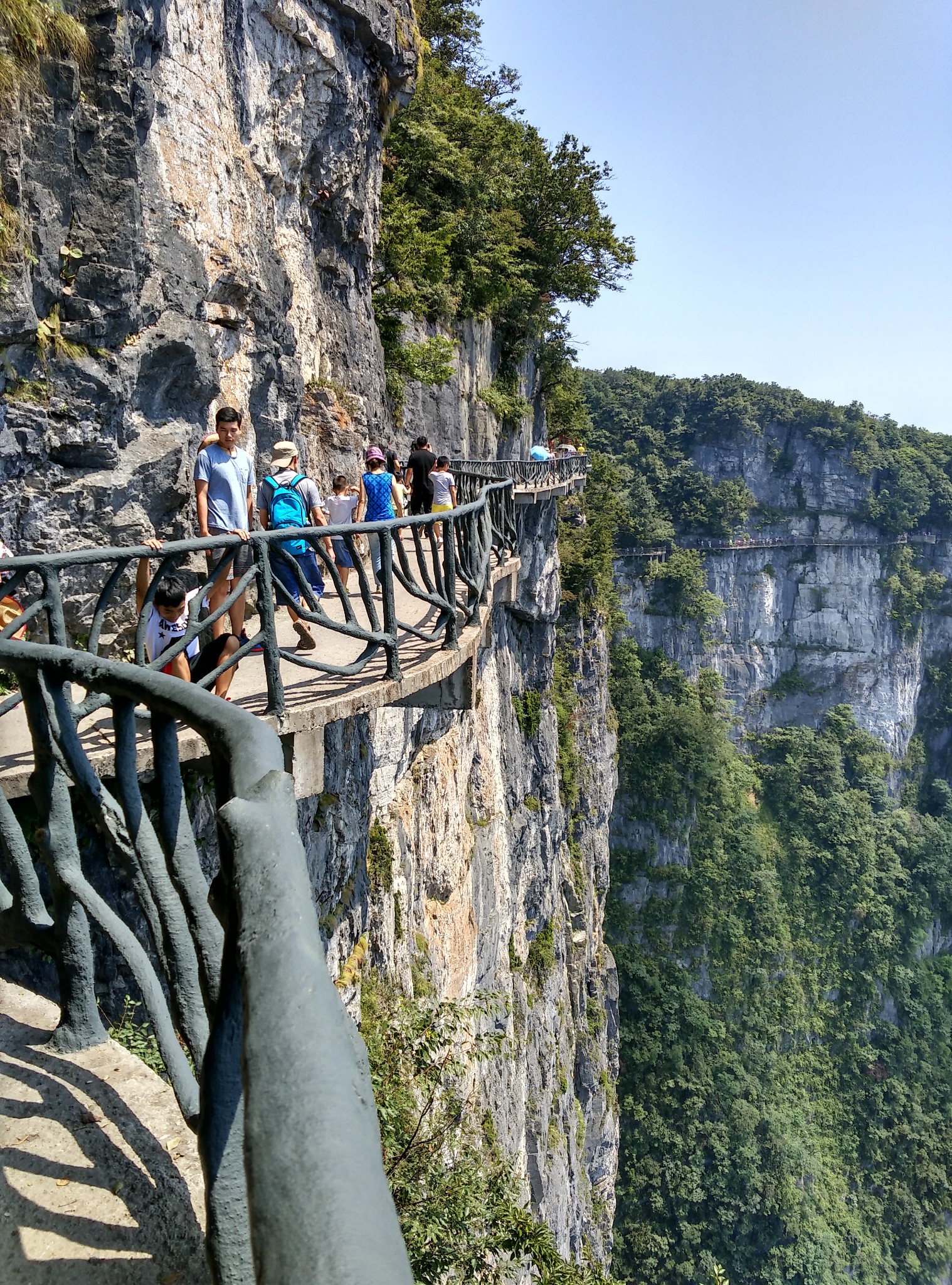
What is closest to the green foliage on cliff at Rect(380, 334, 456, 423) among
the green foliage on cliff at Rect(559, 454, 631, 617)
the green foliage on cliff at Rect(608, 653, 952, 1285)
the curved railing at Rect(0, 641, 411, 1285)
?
the green foliage on cliff at Rect(559, 454, 631, 617)

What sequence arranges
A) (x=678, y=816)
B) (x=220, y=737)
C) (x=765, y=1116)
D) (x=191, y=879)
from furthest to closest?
(x=678, y=816), (x=765, y=1116), (x=191, y=879), (x=220, y=737)

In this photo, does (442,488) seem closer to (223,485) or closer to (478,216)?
(223,485)

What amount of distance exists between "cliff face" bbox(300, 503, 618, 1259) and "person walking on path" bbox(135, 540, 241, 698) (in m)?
1.89

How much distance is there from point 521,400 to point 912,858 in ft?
142

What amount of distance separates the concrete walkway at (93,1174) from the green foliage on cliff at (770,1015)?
3413cm

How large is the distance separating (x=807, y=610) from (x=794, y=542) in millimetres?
5315

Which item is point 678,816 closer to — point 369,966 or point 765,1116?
point 765,1116

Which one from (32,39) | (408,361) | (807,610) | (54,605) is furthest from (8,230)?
(807,610)

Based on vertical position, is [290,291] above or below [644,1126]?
above

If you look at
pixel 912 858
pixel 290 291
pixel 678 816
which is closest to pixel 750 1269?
pixel 678 816

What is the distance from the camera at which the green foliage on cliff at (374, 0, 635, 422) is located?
14.1 meters

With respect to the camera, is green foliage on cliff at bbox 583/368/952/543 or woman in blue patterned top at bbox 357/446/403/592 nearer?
woman in blue patterned top at bbox 357/446/403/592

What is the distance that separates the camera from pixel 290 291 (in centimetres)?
836

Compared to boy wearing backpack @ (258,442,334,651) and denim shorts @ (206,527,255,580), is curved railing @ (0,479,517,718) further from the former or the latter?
boy wearing backpack @ (258,442,334,651)
